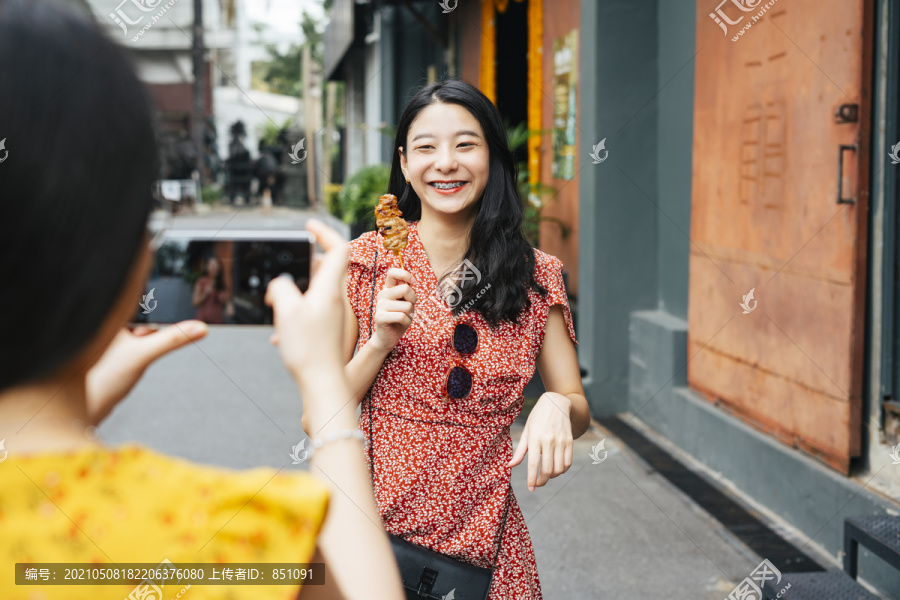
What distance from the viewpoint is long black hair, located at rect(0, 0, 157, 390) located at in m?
0.81

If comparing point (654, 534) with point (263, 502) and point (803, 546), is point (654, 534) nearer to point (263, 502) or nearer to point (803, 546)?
point (803, 546)

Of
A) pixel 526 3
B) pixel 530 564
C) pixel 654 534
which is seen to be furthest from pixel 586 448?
pixel 526 3

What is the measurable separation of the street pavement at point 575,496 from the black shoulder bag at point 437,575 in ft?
3.40

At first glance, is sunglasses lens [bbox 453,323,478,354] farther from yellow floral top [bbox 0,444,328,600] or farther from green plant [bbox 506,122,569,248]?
green plant [bbox 506,122,569,248]

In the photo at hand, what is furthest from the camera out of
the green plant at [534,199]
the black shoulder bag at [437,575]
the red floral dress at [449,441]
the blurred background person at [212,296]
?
the green plant at [534,199]

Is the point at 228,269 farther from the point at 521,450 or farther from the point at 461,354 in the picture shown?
Result: the point at 521,450

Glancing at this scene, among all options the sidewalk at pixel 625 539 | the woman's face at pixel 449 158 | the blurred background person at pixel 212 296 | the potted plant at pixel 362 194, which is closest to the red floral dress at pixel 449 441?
the woman's face at pixel 449 158

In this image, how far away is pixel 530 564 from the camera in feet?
7.17

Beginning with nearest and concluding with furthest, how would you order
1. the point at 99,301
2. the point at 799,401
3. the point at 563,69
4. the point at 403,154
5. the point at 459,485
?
the point at 99,301, the point at 459,485, the point at 403,154, the point at 799,401, the point at 563,69

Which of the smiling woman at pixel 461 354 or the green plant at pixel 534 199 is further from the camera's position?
the green plant at pixel 534 199

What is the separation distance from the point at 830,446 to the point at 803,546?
49cm

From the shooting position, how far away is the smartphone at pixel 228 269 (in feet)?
7.23

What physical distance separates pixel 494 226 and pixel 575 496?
3232mm

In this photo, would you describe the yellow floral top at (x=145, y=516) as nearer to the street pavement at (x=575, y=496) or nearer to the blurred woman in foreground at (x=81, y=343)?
the blurred woman in foreground at (x=81, y=343)
